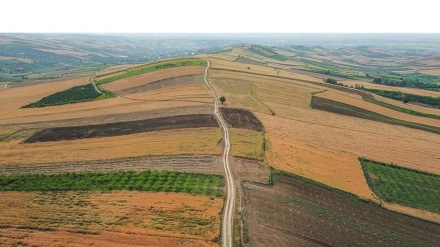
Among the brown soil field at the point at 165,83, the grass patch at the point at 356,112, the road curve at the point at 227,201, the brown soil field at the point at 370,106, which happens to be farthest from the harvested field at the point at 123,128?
the brown soil field at the point at 370,106

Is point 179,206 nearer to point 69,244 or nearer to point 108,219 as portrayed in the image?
point 108,219

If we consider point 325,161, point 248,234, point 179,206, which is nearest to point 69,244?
point 179,206

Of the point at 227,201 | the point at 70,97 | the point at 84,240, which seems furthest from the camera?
the point at 70,97

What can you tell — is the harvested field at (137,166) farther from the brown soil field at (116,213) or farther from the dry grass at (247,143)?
the brown soil field at (116,213)

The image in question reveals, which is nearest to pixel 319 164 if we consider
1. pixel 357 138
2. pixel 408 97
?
pixel 357 138

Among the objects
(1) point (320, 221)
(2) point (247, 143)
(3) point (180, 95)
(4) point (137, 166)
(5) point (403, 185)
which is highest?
(3) point (180, 95)

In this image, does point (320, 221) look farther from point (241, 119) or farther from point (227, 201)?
point (241, 119)

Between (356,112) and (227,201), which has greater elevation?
(356,112)
